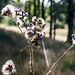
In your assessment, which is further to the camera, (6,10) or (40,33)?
(6,10)

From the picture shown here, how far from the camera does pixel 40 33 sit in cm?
128

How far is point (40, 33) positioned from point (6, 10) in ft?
1.54

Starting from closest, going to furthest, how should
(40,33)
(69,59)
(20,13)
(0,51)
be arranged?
1. (40,33)
2. (20,13)
3. (0,51)
4. (69,59)

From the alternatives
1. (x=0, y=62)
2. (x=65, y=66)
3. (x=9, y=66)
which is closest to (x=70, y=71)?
(x=65, y=66)

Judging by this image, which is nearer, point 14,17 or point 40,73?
point 14,17

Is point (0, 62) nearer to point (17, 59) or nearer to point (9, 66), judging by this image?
point (17, 59)

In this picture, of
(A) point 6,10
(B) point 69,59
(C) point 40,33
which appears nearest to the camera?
(C) point 40,33

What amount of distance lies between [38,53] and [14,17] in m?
4.86

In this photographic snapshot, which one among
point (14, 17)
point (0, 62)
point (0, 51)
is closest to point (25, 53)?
point (0, 51)

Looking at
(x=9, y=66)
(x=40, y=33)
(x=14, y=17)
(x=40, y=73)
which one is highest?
(x=14, y=17)

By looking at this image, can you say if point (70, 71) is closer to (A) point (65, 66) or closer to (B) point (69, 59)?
(A) point (65, 66)

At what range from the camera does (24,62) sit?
16.2 ft

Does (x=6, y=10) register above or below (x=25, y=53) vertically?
above

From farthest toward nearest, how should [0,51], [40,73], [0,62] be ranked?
[0,51]
[0,62]
[40,73]
